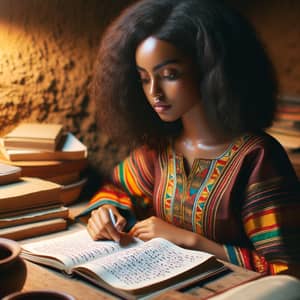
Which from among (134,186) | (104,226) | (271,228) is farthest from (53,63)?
(271,228)

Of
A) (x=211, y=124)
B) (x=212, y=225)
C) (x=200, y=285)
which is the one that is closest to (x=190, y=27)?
(x=211, y=124)

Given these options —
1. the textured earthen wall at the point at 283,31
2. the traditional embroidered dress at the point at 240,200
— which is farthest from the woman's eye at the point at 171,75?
the textured earthen wall at the point at 283,31

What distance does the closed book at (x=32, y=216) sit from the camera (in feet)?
5.00

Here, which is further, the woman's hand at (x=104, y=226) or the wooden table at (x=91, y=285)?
the woman's hand at (x=104, y=226)

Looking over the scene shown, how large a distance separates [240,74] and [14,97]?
851mm

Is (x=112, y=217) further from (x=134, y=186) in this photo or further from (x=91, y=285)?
(x=91, y=285)

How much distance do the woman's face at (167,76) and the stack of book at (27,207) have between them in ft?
1.22

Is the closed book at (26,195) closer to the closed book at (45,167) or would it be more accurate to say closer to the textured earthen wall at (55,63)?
the closed book at (45,167)

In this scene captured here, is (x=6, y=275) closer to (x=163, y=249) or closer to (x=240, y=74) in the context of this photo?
(x=163, y=249)

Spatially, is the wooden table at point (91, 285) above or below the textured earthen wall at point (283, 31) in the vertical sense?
below

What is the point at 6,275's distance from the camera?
3.35 ft

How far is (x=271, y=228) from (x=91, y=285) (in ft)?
1.47

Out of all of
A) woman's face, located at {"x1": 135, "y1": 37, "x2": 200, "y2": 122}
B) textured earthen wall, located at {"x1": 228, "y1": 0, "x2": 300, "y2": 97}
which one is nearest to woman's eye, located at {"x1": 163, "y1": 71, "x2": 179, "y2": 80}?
woman's face, located at {"x1": 135, "y1": 37, "x2": 200, "y2": 122}

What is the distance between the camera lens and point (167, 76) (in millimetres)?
1493
